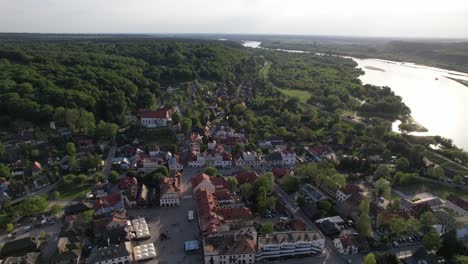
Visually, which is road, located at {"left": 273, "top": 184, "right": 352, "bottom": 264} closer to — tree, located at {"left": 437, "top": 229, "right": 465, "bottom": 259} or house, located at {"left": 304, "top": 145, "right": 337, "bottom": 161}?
tree, located at {"left": 437, "top": 229, "right": 465, "bottom": 259}

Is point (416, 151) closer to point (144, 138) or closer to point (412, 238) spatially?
point (412, 238)

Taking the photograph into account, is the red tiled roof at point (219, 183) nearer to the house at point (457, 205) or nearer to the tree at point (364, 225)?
the tree at point (364, 225)

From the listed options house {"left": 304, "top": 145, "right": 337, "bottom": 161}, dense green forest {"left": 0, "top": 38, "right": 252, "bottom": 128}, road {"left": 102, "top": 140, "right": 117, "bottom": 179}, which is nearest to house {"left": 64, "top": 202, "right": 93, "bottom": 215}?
road {"left": 102, "top": 140, "right": 117, "bottom": 179}

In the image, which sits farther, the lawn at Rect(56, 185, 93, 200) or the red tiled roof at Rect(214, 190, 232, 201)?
the lawn at Rect(56, 185, 93, 200)

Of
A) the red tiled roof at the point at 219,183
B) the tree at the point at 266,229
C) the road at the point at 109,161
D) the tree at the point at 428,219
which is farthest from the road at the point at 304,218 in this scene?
the road at the point at 109,161

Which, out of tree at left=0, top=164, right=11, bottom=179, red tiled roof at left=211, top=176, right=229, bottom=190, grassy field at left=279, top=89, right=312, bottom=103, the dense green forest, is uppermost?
the dense green forest

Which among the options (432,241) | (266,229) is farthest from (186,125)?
(432,241)
